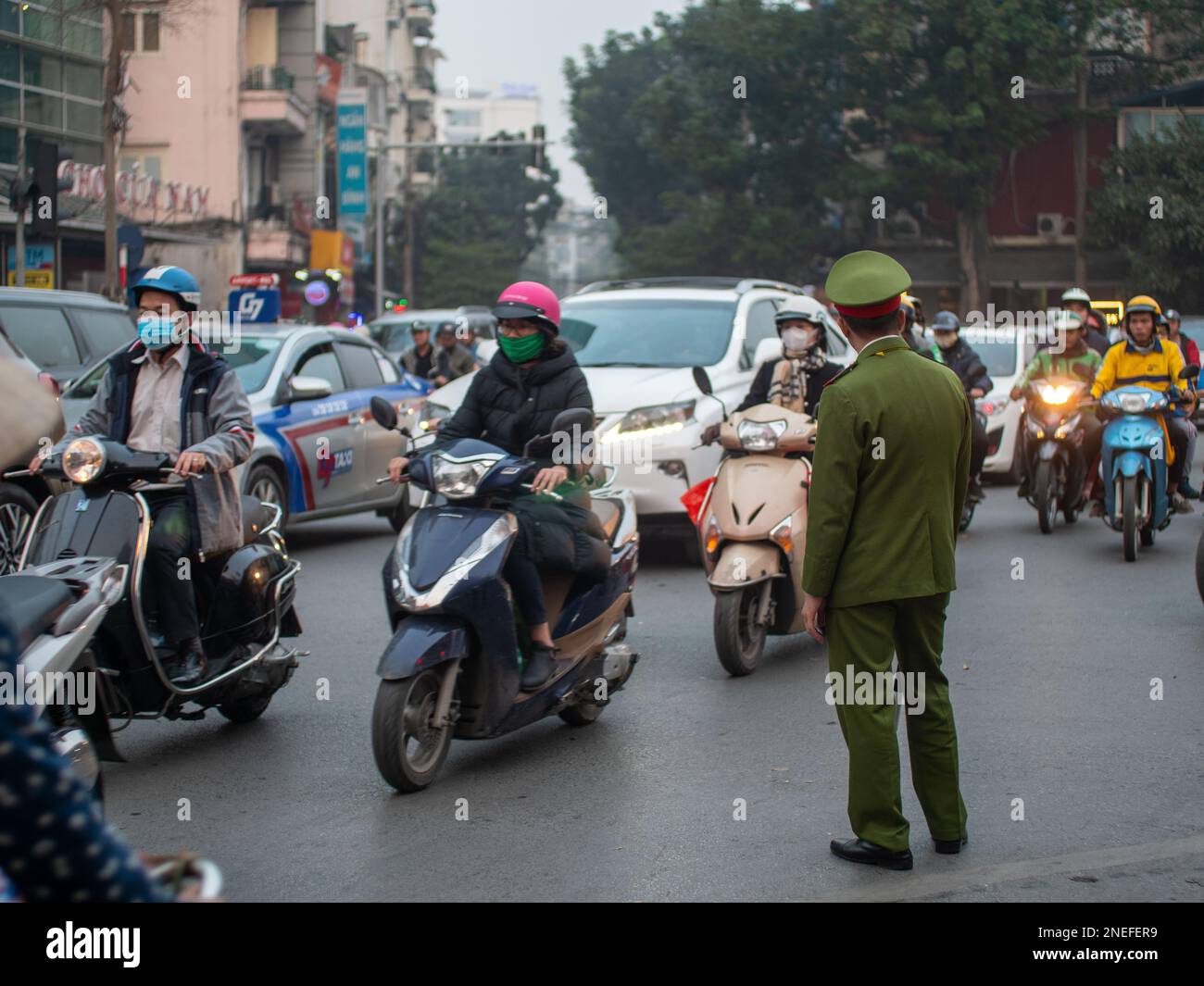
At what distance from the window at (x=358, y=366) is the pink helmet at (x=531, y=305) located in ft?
22.5

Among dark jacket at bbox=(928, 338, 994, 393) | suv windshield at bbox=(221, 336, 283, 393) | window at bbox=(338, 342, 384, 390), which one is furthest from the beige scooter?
window at bbox=(338, 342, 384, 390)

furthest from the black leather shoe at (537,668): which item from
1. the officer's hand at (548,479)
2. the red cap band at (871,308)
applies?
the red cap band at (871,308)

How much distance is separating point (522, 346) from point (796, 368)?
294 centimetres

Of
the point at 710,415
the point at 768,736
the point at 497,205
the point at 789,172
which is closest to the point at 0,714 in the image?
the point at 768,736

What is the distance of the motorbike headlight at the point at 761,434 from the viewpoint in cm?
828

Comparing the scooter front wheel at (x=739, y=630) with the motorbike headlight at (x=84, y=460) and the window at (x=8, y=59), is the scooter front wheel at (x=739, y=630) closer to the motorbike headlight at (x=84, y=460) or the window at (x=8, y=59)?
the motorbike headlight at (x=84, y=460)

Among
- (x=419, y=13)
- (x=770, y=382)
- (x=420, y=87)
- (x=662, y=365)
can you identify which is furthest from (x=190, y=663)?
(x=420, y=87)

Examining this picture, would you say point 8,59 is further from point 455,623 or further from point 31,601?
point 31,601

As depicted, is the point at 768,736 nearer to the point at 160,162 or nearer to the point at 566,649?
the point at 566,649

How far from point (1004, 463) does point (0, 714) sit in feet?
55.0

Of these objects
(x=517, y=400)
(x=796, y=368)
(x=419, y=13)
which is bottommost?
(x=517, y=400)

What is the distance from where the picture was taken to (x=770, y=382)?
9.00 meters

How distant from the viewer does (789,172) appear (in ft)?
145

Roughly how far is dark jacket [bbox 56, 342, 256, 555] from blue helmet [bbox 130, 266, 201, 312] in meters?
0.21
